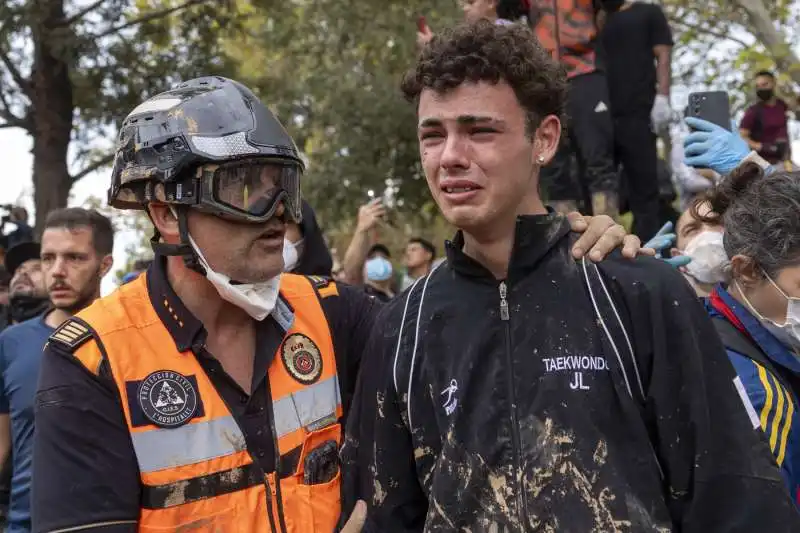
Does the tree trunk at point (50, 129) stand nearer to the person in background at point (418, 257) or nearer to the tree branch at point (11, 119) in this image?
the tree branch at point (11, 119)

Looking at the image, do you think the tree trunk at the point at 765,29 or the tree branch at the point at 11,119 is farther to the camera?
the tree branch at the point at 11,119

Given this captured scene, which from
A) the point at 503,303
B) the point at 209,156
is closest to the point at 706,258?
the point at 503,303

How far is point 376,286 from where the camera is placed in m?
10.7

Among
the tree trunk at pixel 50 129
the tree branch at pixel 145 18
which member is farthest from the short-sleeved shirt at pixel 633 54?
the tree trunk at pixel 50 129

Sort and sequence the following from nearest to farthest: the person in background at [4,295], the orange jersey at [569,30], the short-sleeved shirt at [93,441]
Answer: the short-sleeved shirt at [93,441] → the orange jersey at [569,30] → the person in background at [4,295]

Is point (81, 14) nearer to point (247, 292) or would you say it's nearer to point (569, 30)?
point (569, 30)

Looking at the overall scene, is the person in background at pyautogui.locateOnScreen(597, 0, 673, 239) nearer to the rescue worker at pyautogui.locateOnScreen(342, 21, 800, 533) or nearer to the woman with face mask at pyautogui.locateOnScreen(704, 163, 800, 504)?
the woman with face mask at pyautogui.locateOnScreen(704, 163, 800, 504)

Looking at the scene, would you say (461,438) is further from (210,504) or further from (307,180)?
(307,180)

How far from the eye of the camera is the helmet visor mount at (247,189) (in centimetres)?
318

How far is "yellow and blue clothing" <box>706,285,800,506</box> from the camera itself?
3.04 metres

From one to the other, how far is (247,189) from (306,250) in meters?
2.57

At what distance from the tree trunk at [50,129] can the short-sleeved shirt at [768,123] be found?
887cm

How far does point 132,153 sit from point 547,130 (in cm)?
146

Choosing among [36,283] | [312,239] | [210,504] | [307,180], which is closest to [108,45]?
[307,180]
